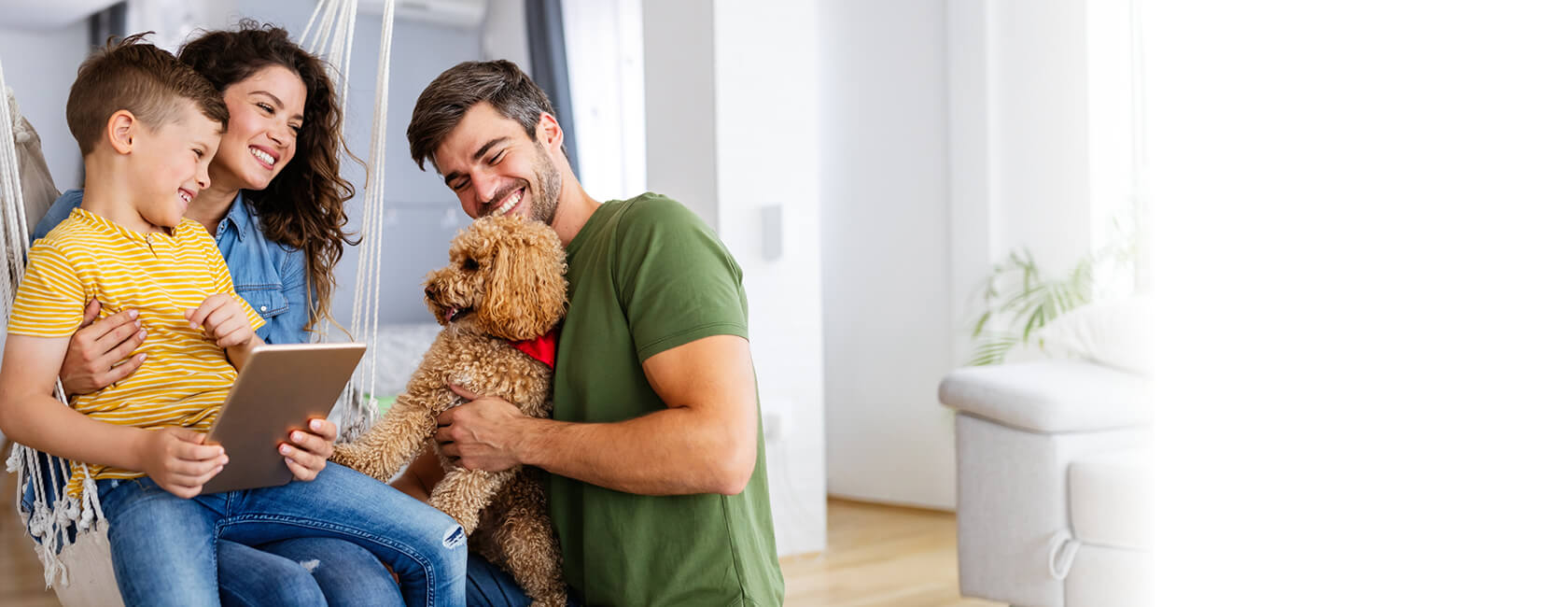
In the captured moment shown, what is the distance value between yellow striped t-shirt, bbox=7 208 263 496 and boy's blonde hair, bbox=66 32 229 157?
0.12 m

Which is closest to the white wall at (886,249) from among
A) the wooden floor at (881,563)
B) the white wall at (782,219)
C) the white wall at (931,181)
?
the white wall at (931,181)

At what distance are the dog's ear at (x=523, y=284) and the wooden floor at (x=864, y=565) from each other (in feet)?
6.16

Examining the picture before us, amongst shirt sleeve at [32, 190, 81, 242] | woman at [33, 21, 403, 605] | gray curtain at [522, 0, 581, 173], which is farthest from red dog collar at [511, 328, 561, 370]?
gray curtain at [522, 0, 581, 173]

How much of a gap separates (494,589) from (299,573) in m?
0.35

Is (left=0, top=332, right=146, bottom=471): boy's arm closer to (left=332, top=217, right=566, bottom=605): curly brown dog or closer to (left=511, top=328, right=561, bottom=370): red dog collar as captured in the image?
(left=332, top=217, right=566, bottom=605): curly brown dog

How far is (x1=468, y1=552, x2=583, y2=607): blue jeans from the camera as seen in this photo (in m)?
1.58

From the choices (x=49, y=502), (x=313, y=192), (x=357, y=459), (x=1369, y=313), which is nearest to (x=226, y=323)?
(x=357, y=459)

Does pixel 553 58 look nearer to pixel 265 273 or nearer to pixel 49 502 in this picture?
pixel 265 273

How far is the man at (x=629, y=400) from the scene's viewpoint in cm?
133

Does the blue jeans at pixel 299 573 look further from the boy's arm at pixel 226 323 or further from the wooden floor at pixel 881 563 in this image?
the wooden floor at pixel 881 563

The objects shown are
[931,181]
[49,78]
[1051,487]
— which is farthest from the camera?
[49,78]

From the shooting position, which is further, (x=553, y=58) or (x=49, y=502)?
(x=553, y=58)

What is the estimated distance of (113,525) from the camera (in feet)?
4.18

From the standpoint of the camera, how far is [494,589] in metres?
1.60
